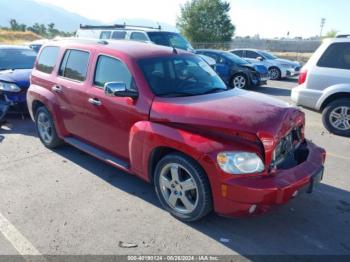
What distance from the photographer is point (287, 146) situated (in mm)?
3699

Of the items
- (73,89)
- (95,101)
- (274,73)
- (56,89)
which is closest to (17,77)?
(56,89)

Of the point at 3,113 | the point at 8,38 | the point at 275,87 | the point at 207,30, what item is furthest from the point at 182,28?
the point at 3,113

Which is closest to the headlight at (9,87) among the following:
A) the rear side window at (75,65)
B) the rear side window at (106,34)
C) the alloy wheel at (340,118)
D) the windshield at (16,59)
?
the windshield at (16,59)

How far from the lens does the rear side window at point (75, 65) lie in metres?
4.77

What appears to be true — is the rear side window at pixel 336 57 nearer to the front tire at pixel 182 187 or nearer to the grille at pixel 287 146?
the grille at pixel 287 146

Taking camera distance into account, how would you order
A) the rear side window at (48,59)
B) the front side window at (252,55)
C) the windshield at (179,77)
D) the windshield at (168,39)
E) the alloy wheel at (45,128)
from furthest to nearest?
the front side window at (252,55) → the windshield at (168,39) → the alloy wheel at (45,128) → the rear side window at (48,59) → the windshield at (179,77)

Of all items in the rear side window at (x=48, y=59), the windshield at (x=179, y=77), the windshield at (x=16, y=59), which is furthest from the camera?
the windshield at (x=16, y=59)

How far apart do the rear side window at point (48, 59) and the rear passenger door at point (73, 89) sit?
1.00 feet

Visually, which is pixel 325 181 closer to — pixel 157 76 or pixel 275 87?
pixel 157 76

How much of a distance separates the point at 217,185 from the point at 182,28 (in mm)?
47012

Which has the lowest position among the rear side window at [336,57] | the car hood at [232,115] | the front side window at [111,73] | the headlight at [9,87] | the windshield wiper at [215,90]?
the headlight at [9,87]

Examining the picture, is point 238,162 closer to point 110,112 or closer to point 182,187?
point 182,187

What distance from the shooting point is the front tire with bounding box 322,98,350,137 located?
6.99m

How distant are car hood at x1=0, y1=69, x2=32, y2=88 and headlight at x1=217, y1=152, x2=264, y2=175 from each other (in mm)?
5800
